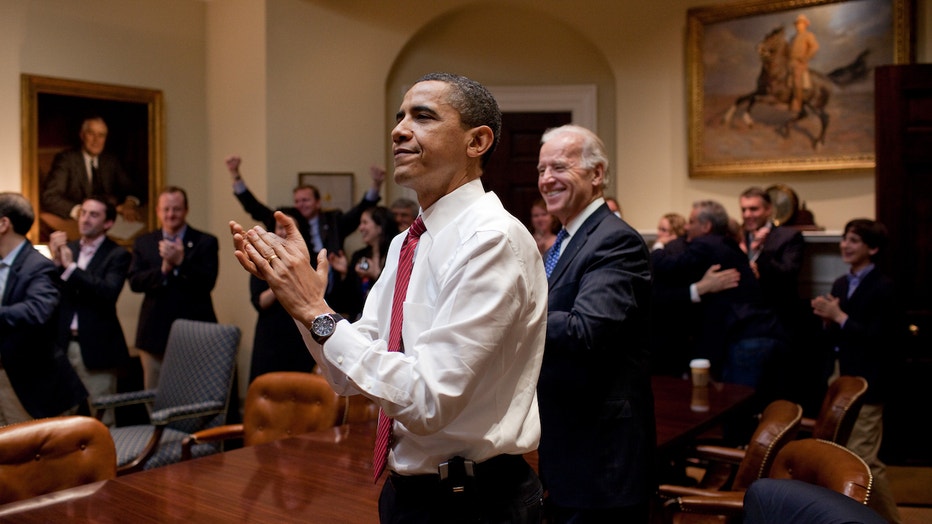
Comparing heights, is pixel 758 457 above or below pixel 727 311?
below

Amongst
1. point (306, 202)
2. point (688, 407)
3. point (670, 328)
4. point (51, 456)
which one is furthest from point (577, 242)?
point (306, 202)

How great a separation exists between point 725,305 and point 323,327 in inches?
153

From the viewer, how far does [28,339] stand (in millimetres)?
3562

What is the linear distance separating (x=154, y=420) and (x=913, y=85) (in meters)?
4.35

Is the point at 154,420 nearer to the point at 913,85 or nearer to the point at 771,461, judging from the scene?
the point at 771,461

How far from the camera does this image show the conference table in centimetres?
192

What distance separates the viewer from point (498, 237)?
134 centimetres

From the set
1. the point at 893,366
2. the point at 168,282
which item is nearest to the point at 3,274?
the point at 168,282

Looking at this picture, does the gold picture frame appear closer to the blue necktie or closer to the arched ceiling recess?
the arched ceiling recess

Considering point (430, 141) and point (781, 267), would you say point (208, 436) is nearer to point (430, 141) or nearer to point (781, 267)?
point (430, 141)

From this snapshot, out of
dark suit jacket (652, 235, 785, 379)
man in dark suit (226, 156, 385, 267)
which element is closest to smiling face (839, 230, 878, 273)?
dark suit jacket (652, 235, 785, 379)

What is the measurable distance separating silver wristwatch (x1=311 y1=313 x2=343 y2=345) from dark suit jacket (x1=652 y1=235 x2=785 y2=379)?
3.83 metres

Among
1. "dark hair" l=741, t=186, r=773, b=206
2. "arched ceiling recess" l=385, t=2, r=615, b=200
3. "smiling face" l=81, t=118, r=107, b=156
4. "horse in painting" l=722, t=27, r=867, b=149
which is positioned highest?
"arched ceiling recess" l=385, t=2, r=615, b=200

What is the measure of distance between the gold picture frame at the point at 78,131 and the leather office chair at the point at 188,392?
216 centimetres
